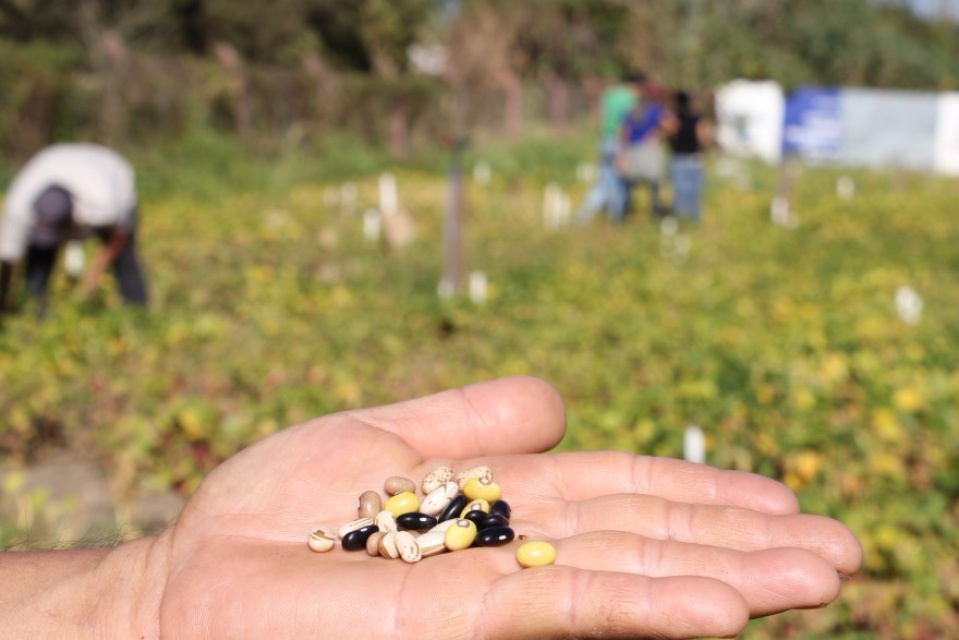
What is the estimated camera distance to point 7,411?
17.2 feet

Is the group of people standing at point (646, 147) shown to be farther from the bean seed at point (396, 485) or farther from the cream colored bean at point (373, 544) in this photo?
the cream colored bean at point (373, 544)

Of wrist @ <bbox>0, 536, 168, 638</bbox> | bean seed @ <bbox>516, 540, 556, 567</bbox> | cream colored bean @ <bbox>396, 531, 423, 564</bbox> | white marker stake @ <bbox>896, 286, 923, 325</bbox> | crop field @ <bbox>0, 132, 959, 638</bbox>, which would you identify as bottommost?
crop field @ <bbox>0, 132, 959, 638</bbox>

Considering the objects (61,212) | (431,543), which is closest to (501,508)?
(431,543)

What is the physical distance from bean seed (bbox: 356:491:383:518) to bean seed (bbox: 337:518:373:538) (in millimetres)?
38

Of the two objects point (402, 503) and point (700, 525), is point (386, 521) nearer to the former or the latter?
point (402, 503)

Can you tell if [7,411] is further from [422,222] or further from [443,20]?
[443,20]

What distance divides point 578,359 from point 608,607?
4.42 metres

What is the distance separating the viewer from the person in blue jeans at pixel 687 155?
12.9 meters

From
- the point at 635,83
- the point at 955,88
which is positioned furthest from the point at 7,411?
the point at 955,88

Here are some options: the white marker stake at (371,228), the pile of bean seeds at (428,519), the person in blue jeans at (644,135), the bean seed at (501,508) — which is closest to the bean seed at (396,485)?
the pile of bean seeds at (428,519)

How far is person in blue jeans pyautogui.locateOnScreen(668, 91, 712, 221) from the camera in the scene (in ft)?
42.3

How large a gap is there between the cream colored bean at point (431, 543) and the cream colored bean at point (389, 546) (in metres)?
0.05

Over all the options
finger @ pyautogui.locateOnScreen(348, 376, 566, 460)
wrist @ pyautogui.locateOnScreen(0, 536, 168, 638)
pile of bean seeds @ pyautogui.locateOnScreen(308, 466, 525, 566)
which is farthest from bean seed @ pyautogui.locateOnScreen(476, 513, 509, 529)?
wrist @ pyautogui.locateOnScreen(0, 536, 168, 638)

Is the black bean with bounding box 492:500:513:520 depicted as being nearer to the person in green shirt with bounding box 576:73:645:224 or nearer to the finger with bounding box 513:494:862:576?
the finger with bounding box 513:494:862:576
